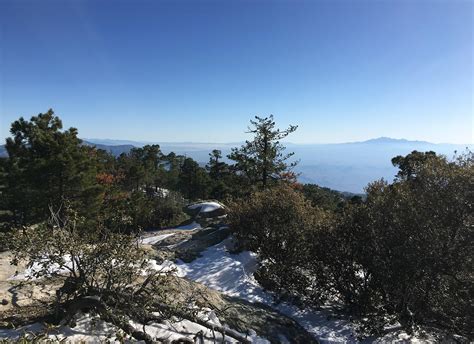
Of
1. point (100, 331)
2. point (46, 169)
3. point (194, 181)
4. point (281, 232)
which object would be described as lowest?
point (194, 181)

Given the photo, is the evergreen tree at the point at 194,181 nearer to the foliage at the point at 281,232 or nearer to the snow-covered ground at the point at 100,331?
the foliage at the point at 281,232

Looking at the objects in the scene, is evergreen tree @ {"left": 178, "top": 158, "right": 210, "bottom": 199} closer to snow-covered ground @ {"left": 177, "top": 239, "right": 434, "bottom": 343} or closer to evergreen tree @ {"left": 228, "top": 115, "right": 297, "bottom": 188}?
evergreen tree @ {"left": 228, "top": 115, "right": 297, "bottom": 188}

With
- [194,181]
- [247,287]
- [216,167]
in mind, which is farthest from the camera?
[216,167]

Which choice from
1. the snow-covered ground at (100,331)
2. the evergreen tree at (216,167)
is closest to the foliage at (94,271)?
the snow-covered ground at (100,331)

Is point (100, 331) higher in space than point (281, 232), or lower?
lower

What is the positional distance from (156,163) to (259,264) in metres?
45.6

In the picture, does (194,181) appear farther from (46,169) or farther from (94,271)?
(94,271)

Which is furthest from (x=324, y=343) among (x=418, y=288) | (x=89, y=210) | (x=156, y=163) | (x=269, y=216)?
(x=156, y=163)

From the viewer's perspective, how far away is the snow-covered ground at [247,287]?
7762 millimetres

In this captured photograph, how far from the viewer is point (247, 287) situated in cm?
995

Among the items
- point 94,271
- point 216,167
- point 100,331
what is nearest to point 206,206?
point 94,271

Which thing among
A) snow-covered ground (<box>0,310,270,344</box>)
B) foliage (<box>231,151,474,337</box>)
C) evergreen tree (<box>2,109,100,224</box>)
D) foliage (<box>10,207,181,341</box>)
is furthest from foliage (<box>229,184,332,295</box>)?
evergreen tree (<box>2,109,100,224</box>)

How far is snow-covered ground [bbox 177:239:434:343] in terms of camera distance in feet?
25.5

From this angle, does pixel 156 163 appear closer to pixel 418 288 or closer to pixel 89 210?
pixel 89 210
